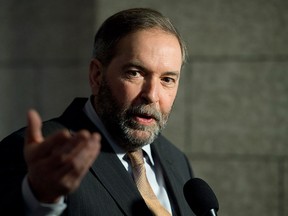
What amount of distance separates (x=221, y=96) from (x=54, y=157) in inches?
72.4

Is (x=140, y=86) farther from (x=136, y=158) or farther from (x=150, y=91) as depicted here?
(x=136, y=158)

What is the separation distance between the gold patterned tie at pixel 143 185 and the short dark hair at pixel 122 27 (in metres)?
0.33

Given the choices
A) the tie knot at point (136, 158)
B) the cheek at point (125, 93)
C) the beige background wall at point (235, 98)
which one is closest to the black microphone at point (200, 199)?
the tie knot at point (136, 158)

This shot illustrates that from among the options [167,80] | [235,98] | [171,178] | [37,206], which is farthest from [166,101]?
[235,98]

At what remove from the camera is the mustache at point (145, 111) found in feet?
6.05

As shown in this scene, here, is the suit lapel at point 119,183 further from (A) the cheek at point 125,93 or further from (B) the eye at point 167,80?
(B) the eye at point 167,80

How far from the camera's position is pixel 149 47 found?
6.14 ft

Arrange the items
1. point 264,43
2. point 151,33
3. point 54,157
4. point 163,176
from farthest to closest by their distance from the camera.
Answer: point 264,43, point 163,176, point 151,33, point 54,157

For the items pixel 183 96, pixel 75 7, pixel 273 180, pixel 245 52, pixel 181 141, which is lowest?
pixel 273 180

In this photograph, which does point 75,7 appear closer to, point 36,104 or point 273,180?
point 36,104

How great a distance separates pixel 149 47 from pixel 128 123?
0.25 meters

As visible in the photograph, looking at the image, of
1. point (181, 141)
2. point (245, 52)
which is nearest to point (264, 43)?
point (245, 52)

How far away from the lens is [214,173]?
2.99m

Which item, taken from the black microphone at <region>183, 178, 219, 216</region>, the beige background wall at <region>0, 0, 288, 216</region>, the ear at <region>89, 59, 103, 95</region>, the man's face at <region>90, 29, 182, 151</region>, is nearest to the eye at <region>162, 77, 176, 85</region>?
the man's face at <region>90, 29, 182, 151</region>
